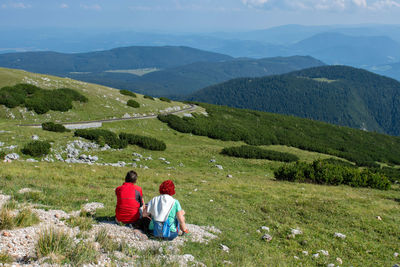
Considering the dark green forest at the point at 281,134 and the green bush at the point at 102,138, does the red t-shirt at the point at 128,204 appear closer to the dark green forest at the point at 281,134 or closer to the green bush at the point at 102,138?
the green bush at the point at 102,138

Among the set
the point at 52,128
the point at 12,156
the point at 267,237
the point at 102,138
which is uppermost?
the point at 267,237

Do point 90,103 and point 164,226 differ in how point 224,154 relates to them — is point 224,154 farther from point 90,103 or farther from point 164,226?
point 164,226

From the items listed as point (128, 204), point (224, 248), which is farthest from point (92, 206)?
point (224, 248)

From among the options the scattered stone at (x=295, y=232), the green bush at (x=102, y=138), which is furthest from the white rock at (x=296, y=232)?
the green bush at (x=102, y=138)

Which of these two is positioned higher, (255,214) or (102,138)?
(255,214)

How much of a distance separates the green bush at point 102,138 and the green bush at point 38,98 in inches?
371

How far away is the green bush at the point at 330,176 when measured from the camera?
23.8 m

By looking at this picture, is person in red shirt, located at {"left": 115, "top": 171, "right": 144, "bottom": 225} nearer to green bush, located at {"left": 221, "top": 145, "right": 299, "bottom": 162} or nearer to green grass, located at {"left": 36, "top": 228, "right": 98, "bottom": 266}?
green grass, located at {"left": 36, "top": 228, "right": 98, "bottom": 266}

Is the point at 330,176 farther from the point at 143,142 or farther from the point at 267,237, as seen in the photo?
the point at 143,142

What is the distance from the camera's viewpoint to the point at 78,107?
4003 centimetres

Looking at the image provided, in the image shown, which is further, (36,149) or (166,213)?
(36,149)

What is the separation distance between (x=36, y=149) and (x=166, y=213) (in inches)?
800

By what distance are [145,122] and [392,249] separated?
35.8 m

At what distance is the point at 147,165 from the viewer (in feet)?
87.4
